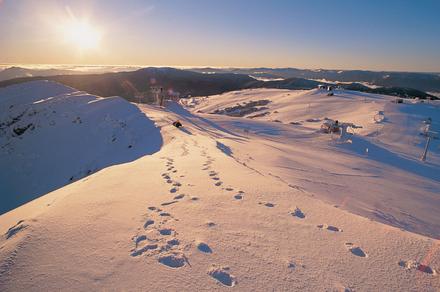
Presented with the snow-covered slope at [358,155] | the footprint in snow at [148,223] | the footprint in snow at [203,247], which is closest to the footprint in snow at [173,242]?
the footprint in snow at [203,247]

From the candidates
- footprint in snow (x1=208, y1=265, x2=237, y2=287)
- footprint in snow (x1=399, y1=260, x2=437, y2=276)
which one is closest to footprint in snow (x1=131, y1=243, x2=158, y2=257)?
footprint in snow (x1=208, y1=265, x2=237, y2=287)

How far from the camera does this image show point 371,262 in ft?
13.2

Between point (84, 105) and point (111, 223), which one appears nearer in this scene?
point (111, 223)

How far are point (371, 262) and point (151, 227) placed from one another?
343 cm

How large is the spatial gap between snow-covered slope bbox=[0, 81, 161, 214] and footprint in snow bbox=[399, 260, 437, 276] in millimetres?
17100

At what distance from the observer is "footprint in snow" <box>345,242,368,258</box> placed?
13.9 feet

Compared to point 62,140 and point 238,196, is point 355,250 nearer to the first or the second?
point 238,196

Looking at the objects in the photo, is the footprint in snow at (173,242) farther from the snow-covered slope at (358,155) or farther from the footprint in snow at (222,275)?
the snow-covered slope at (358,155)

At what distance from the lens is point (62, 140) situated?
101 ft

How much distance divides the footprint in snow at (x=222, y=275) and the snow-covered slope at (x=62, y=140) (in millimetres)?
16418

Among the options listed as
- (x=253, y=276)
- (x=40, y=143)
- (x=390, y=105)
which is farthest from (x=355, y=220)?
(x=390, y=105)

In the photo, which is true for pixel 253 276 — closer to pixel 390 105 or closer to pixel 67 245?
pixel 67 245

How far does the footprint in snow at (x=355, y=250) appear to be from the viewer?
4232mm

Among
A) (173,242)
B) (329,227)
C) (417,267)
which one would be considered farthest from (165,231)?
(417,267)
